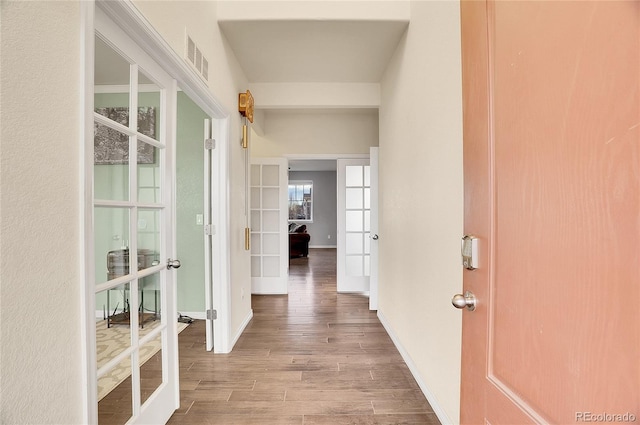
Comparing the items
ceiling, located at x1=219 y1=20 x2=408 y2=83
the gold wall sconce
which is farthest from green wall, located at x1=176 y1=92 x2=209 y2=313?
ceiling, located at x1=219 y1=20 x2=408 y2=83

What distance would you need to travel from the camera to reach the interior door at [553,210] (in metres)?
0.45

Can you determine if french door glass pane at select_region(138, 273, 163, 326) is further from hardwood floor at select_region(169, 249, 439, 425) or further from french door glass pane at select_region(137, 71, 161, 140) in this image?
french door glass pane at select_region(137, 71, 161, 140)

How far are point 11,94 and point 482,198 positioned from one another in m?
1.23

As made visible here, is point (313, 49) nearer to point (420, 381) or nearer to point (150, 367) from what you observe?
point (150, 367)

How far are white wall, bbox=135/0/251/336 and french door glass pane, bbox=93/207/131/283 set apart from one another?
0.89 meters

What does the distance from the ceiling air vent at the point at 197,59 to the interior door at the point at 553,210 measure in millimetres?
1577

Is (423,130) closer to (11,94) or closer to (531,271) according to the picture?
(531,271)

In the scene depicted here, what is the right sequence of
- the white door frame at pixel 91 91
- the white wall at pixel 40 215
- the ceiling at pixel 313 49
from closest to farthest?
the white wall at pixel 40 215 < the white door frame at pixel 91 91 < the ceiling at pixel 313 49

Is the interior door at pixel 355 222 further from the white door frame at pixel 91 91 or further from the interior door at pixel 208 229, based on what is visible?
the white door frame at pixel 91 91

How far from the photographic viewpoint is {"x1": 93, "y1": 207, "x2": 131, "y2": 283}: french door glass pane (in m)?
1.12

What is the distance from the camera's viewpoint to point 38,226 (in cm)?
78

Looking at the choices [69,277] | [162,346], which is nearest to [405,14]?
[69,277]

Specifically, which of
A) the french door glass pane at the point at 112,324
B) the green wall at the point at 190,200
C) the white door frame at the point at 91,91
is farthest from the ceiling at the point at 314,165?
the french door glass pane at the point at 112,324

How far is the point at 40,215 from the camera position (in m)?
0.79
